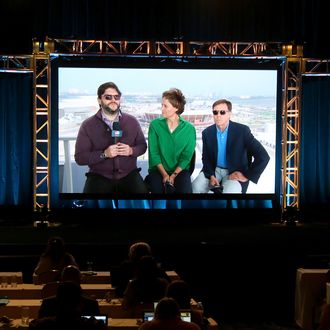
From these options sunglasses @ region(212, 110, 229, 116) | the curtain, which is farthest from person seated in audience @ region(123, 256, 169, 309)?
the curtain

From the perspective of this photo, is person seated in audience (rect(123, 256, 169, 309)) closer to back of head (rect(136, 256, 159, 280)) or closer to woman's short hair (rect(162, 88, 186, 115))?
back of head (rect(136, 256, 159, 280))

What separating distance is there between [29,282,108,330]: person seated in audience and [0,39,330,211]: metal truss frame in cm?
911

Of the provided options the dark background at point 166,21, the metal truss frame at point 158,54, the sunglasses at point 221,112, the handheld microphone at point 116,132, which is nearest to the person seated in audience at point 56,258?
the metal truss frame at point 158,54

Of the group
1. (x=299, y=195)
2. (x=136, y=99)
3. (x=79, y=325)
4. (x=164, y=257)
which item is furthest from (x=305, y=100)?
(x=79, y=325)

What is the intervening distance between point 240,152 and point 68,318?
979 cm

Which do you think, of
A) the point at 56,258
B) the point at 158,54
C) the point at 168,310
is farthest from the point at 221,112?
the point at 168,310

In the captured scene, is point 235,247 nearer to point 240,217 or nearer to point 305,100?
point 240,217

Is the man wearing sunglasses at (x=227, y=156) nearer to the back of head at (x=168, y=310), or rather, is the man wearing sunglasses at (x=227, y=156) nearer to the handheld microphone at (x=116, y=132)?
the handheld microphone at (x=116, y=132)

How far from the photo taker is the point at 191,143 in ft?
44.7

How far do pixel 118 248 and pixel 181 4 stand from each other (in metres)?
5.47

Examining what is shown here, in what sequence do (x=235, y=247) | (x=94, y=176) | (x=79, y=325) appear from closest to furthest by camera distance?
(x=79, y=325), (x=235, y=247), (x=94, y=176)

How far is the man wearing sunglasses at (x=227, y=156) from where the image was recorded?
44.7ft

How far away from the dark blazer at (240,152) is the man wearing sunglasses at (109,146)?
1.21m

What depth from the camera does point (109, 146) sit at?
43.9ft
